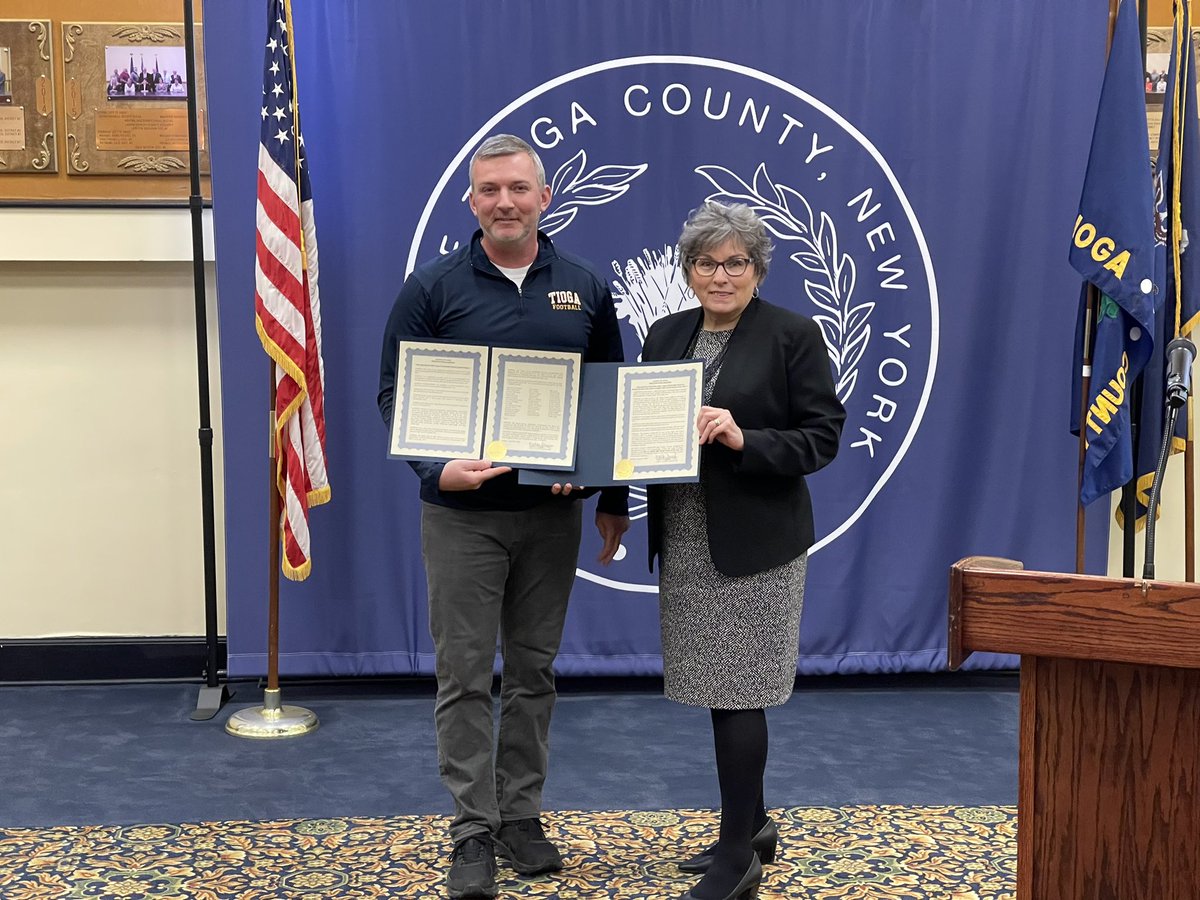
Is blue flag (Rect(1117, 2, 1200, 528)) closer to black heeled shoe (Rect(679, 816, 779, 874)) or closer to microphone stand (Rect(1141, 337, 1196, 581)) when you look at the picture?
black heeled shoe (Rect(679, 816, 779, 874))

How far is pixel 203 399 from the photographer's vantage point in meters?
4.08

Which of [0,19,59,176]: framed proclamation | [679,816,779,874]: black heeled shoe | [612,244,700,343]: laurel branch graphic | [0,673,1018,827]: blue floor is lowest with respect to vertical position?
[0,673,1018,827]: blue floor

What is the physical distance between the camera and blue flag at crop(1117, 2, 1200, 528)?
3.82m

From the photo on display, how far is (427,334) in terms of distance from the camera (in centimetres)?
265

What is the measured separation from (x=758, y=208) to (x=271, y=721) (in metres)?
2.28

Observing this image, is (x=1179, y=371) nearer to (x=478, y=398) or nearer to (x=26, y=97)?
(x=478, y=398)

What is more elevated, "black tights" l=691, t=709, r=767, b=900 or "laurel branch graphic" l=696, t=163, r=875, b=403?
"laurel branch graphic" l=696, t=163, r=875, b=403

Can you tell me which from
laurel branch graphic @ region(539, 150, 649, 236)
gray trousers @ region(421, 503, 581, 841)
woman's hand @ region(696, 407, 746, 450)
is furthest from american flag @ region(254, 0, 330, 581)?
woman's hand @ region(696, 407, 746, 450)

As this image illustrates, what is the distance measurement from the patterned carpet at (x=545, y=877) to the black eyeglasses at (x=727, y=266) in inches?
51.5

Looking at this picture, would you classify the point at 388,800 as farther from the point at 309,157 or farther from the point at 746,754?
the point at 309,157

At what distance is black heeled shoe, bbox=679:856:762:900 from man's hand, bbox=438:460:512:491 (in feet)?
3.10

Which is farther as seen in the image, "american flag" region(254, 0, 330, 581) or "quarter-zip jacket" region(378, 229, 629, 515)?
"american flag" region(254, 0, 330, 581)

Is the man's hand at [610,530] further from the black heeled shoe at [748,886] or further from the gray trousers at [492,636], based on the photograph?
the black heeled shoe at [748,886]

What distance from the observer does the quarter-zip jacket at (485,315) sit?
2.62 meters
